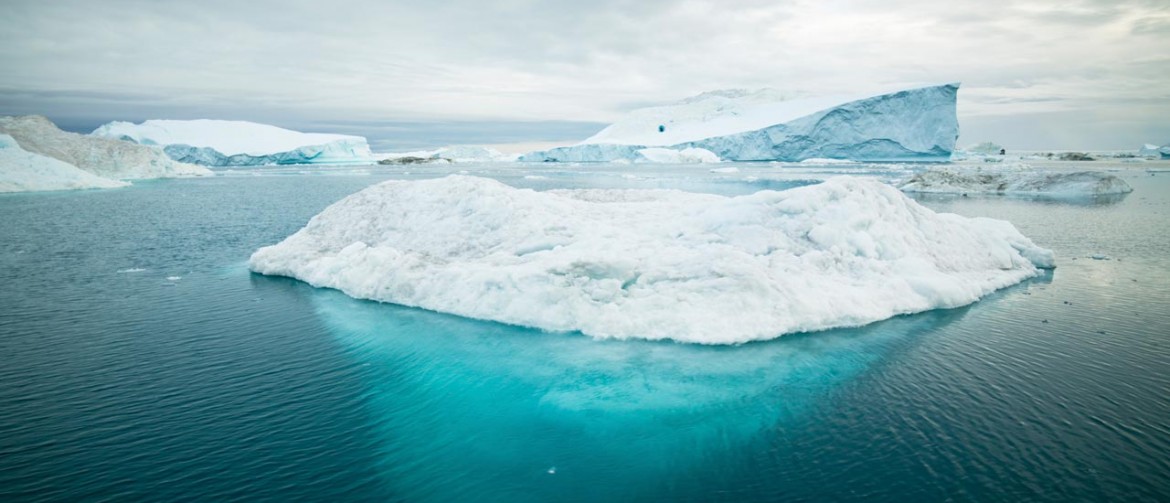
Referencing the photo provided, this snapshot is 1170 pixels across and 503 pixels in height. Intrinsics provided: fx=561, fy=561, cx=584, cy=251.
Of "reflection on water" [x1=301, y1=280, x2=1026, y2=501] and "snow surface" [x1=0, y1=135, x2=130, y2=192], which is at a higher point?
"snow surface" [x1=0, y1=135, x2=130, y2=192]

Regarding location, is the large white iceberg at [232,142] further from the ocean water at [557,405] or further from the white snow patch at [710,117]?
the ocean water at [557,405]

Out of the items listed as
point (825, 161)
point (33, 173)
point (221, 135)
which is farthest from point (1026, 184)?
point (221, 135)

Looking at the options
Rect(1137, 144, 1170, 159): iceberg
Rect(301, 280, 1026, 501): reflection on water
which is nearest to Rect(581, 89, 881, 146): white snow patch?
Rect(1137, 144, 1170, 159): iceberg

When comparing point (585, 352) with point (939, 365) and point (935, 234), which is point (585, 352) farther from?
point (935, 234)

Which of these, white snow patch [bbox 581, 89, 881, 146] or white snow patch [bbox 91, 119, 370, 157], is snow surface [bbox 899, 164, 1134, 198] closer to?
white snow patch [bbox 581, 89, 881, 146]

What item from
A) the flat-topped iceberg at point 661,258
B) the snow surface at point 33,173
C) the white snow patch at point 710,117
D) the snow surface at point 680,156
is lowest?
the flat-topped iceberg at point 661,258

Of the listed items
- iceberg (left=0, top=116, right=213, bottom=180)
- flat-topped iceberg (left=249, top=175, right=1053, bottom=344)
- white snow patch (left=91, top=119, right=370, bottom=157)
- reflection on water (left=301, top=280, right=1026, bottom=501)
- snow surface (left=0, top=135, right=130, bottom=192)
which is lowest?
reflection on water (left=301, top=280, right=1026, bottom=501)

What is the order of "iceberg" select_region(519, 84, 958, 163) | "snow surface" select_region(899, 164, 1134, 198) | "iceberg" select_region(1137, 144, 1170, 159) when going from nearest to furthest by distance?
1. "snow surface" select_region(899, 164, 1134, 198)
2. "iceberg" select_region(519, 84, 958, 163)
3. "iceberg" select_region(1137, 144, 1170, 159)

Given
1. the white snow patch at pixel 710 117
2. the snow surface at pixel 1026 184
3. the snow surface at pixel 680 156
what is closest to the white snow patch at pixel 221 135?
the white snow patch at pixel 710 117
